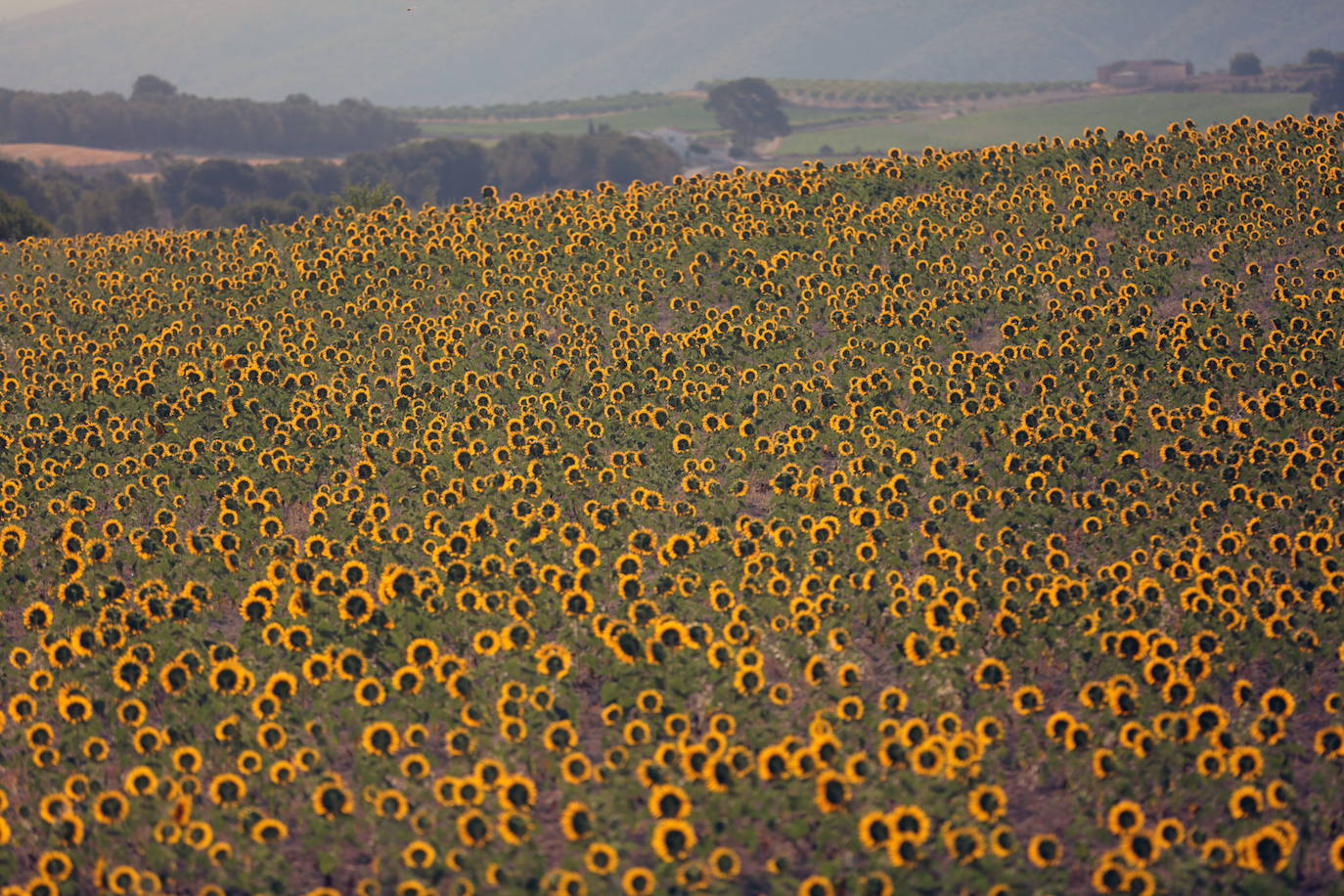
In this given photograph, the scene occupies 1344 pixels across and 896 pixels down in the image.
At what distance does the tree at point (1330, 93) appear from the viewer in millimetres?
129375

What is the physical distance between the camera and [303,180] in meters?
108

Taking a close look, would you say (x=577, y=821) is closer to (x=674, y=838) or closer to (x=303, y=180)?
(x=674, y=838)

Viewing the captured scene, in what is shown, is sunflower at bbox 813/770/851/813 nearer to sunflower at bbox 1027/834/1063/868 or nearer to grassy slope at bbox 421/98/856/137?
sunflower at bbox 1027/834/1063/868

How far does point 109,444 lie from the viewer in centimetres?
1403

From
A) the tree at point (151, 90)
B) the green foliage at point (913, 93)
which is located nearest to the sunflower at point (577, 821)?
the tree at point (151, 90)

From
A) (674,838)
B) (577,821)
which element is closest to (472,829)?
(577,821)

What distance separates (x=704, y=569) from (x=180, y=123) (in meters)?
165

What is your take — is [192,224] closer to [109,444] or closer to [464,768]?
[109,444]

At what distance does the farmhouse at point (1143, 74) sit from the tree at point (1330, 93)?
39.9m

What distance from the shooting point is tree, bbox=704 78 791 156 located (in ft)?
512

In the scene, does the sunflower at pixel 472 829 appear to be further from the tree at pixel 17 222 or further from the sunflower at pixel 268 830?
the tree at pixel 17 222

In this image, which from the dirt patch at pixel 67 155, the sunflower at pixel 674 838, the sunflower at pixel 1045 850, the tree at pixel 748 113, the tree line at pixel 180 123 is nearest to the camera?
the sunflower at pixel 1045 850

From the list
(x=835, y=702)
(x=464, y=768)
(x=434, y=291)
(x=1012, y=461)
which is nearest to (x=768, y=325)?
(x=1012, y=461)

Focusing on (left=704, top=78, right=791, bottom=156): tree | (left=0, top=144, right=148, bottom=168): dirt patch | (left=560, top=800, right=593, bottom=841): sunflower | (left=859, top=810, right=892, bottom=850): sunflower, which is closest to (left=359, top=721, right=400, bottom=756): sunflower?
(left=560, top=800, right=593, bottom=841): sunflower
